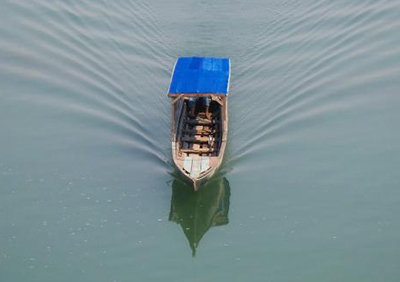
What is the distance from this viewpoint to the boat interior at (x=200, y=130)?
22281 millimetres

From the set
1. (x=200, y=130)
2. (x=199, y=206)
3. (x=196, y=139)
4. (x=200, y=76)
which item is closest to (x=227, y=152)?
(x=196, y=139)

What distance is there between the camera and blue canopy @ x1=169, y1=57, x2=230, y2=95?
2153 centimetres

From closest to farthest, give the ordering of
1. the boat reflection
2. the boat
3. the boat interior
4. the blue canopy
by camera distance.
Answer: the boat reflection, the boat, the blue canopy, the boat interior

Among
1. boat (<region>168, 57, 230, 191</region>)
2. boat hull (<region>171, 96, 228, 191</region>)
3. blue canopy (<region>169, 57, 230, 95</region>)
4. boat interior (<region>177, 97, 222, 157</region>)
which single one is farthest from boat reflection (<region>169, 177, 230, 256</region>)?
blue canopy (<region>169, 57, 230, 95</region>)

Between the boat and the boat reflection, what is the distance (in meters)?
0.55

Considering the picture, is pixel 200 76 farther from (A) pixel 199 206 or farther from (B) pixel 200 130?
(A) pixel 199 206

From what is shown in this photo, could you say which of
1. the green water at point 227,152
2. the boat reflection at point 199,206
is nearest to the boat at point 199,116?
the boat reflection at point 199,206

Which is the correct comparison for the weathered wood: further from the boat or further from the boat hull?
the boat hull

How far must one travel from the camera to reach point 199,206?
21312mm

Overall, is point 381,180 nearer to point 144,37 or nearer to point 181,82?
point 181,82

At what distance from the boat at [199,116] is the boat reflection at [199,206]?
0.55 m

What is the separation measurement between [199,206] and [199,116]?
4283 millimetres

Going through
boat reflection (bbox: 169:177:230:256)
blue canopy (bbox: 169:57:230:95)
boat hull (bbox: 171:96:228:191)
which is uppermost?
blue canopy (bbox: 169:57:230:95)

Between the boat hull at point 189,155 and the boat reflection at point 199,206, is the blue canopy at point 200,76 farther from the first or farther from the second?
the boat reflection at point 199,206
